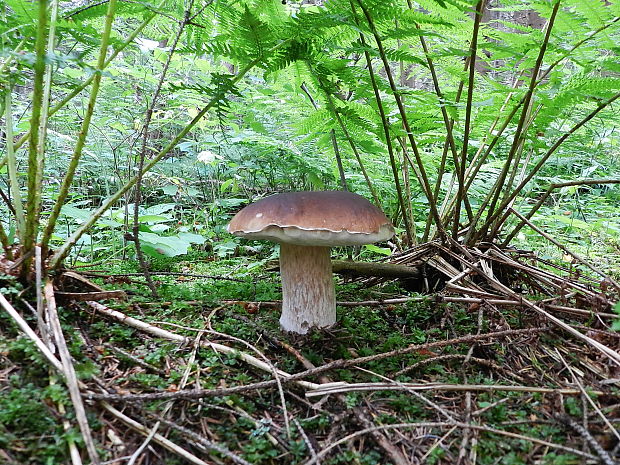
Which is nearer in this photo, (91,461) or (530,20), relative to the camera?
(91,461)

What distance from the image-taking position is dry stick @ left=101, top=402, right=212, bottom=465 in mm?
1097

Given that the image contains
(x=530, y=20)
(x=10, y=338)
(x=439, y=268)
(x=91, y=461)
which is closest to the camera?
(x=91, y=461)

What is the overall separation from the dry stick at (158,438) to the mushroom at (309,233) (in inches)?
32.7

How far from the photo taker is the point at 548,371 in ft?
5.37

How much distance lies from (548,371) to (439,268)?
102 cm

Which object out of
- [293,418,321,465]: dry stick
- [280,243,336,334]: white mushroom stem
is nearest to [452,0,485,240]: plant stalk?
[280,243,336,334]: white mushroom stem

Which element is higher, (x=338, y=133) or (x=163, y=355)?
(x=338, y=133)

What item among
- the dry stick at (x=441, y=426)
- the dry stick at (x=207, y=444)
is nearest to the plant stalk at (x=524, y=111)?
the dry stick at (x=441, y=426)

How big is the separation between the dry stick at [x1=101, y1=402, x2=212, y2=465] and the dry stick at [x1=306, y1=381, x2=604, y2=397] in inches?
17.5

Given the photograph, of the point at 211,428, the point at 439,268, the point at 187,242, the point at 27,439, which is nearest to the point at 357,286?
the point at 439,268

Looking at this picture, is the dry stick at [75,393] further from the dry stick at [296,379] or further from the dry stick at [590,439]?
the dry stick at [590,439]

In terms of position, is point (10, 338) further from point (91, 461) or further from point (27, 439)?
point (91, 461)

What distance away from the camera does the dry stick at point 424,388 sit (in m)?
1.41

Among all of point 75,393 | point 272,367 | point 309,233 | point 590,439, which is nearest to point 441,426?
point 590,439
